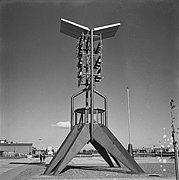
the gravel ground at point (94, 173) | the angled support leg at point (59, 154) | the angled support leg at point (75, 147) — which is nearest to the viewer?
the gravel ground at point (94, 173)

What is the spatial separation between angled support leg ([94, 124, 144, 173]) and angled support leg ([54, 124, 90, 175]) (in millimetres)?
468

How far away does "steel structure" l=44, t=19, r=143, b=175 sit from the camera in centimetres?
1252

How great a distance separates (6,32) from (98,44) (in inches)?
251

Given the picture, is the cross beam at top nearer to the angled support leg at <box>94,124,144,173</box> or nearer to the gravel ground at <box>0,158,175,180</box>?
the angled support leg at <box>94,124,144,173</box>

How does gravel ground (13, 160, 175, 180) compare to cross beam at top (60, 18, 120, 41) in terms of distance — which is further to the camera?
cross beam at top (60, 18, 120, 41)

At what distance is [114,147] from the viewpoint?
12.7 m

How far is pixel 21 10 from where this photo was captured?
9.48 m

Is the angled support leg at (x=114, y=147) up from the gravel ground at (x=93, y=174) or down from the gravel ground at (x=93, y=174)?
up

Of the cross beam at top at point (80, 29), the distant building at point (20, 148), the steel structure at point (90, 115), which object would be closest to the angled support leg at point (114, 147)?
the steel structure at point (90, 115)

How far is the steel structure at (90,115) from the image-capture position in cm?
1252

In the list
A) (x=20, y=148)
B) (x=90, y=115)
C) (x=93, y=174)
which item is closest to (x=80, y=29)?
(x=90, y=115)

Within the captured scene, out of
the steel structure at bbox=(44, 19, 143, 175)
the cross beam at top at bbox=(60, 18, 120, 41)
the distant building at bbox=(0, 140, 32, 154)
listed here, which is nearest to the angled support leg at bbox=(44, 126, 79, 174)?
the steel structure at bbox=(44, 19, 143, 175)

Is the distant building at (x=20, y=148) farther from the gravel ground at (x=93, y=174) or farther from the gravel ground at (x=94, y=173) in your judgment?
the gravel ground at (x=93, y=174)

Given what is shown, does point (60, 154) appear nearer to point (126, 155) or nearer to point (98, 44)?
point (126, 155)
